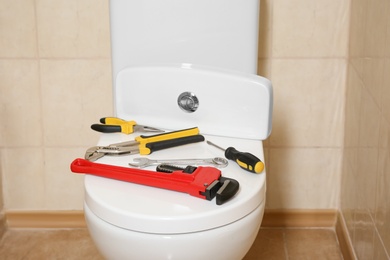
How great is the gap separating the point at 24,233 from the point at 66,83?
471 millimetres

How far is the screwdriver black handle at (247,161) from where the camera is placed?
62.4 inches

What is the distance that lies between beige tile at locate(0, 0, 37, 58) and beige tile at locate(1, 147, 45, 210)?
0.29 m

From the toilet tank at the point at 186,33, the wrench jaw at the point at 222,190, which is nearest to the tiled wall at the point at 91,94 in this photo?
the toilet tank at the point at 186,33

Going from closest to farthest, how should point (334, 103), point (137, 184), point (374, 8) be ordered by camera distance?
point (137, 184)
point (374, 8)
point (334, 103)

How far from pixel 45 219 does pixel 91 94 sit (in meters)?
0.41

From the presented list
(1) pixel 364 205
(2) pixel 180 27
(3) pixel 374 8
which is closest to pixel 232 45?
(2) pixel 180 27

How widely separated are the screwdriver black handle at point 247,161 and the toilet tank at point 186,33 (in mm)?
337

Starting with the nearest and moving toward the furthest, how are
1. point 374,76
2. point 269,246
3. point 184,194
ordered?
point 184,194
point 374,76
point 269,246

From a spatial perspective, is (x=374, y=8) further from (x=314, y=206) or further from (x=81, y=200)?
(x=81, y=200)

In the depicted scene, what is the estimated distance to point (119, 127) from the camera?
5.87 ft

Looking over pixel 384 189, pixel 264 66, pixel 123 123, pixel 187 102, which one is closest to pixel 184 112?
pixel 187 102

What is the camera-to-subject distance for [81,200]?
7.48 ft

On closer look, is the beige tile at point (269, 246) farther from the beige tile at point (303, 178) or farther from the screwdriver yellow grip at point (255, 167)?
the screwdriver yellow grip at point (255, 167)

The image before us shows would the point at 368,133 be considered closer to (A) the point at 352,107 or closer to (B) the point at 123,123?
(A) the point at 352,107
